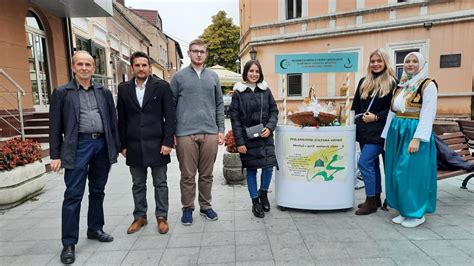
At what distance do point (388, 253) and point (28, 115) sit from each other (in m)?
8.54

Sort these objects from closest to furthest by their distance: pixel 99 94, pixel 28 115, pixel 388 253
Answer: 1. pixel 388 253
2. pixel 99 94
3. pixel 28 115

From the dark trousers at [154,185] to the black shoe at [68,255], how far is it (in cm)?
75

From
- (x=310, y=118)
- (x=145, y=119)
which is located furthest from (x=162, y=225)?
(x=310, y=118)

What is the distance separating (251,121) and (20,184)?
324cm

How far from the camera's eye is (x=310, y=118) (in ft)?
11.6

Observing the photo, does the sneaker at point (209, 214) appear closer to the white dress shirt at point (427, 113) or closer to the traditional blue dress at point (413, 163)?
the traditional blue dress at point (413, 163)

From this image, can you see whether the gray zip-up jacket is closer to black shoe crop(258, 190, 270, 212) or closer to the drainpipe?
black shoe crop(258, 190, 270, 212)

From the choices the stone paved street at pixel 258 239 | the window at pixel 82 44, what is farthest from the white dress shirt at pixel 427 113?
the window at pixel 82 44

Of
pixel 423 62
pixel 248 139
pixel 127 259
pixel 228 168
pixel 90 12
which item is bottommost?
pixel 127 259

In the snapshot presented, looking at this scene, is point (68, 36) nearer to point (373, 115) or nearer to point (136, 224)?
point (136, 224)

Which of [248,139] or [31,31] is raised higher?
[31,31]

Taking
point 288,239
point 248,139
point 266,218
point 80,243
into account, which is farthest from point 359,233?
point 80,243

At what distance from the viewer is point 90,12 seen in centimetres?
958

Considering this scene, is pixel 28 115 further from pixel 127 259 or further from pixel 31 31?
pixel 127 259
